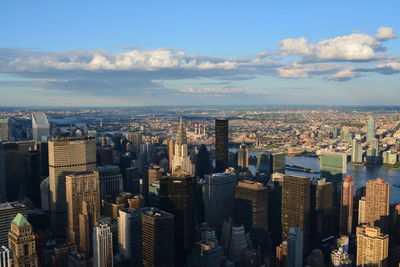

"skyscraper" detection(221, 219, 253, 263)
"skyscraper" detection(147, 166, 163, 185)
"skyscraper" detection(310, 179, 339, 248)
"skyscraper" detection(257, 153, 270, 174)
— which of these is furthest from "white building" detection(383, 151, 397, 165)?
"skyscraper" detection(221, 219, 253, 263)

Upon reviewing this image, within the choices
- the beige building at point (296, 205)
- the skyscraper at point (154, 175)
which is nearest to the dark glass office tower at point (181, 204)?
the beige building at point (296, 205)

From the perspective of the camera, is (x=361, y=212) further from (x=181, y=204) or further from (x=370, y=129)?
(x=370, y=129)

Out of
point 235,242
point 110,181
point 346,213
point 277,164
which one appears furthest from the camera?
point 277,164

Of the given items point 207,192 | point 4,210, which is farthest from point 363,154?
point 4,210

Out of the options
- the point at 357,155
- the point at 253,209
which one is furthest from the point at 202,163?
the point at 357,155

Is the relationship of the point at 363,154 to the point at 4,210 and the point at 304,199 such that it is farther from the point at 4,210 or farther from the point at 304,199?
the point at 4,210

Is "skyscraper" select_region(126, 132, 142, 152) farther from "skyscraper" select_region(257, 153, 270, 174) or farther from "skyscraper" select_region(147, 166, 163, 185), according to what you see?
"skyscraper" select_region(147, 166, 163, 185)
